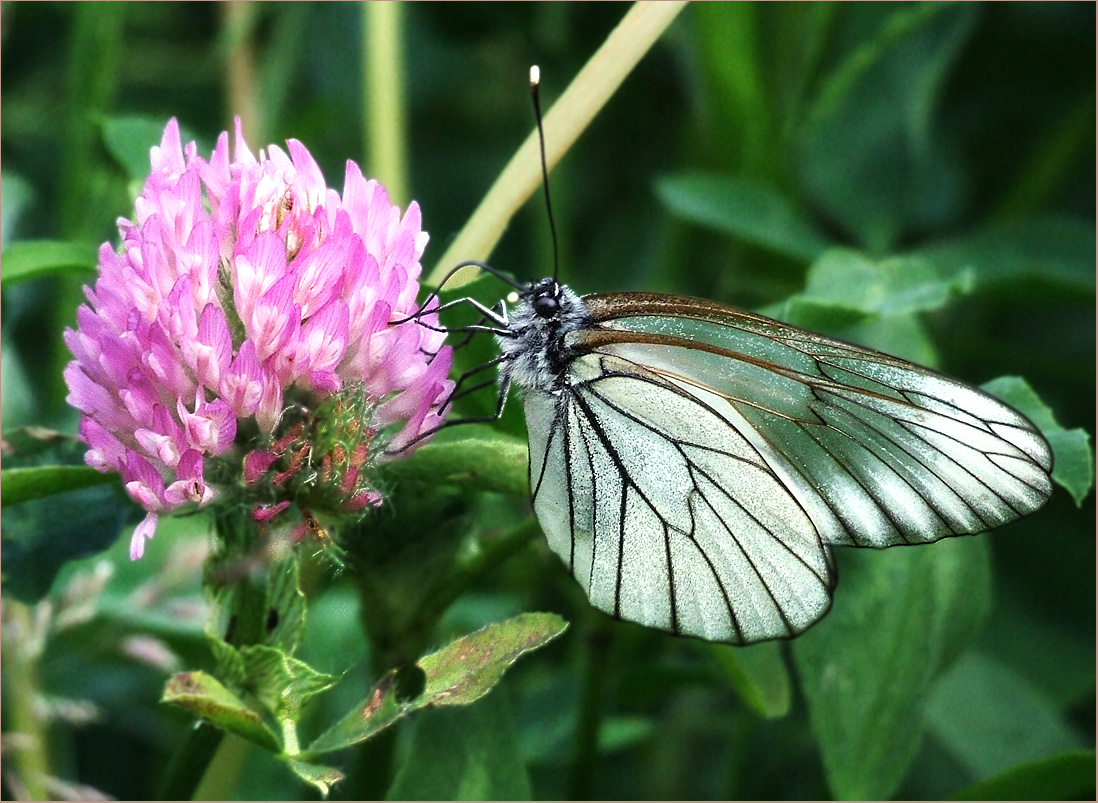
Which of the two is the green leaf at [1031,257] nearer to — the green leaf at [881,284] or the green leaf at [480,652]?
the green leaf at [881,284]

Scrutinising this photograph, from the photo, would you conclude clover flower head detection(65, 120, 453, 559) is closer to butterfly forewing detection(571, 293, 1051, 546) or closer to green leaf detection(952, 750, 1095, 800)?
butterfly forewing detection(571, 293, 1051, 546)

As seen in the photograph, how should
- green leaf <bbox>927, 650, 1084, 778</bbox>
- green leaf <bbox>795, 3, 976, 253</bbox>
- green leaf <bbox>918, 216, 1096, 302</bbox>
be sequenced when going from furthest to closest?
green leaf <bbox>795, 3, 976, 253</bbox> < green leaf <bbox>918, 216, 1096, 302</bbox> < green leaf <bbox>927, 650, 1084, 778</bbox>

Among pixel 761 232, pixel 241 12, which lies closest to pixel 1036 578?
pixel 761 232

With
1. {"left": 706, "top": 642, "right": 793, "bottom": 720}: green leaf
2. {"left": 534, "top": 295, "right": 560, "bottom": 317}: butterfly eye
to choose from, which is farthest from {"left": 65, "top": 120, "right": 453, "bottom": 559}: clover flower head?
{"left": 706, "top": 642, "right": 793, "bottom": 720}: green leaf

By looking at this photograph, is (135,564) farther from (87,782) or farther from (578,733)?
(578,733)

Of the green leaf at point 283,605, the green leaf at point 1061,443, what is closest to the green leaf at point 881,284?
the green leaf at point 1061,443
